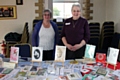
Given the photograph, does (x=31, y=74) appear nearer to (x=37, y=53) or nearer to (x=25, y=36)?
(x=37, y=53)

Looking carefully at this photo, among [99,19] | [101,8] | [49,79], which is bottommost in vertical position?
[49,79]

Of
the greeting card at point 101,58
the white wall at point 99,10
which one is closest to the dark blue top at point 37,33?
the greeting card at point 101,58

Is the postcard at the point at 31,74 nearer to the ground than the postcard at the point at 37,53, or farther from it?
nearer to the ground

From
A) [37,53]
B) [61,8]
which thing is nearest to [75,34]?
[37,53]

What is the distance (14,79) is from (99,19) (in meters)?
3.45

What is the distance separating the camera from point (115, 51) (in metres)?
1.87

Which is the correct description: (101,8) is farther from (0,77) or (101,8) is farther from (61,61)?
(0,77)

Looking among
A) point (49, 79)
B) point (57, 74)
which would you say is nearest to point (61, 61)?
point (57, 74)

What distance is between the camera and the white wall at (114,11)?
4.03 m

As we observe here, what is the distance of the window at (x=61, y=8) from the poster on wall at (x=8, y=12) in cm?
105

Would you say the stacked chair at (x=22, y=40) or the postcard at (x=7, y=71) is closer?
the postcard at (x=7, y=71)

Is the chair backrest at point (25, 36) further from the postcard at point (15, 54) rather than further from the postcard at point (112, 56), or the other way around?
the postcard at point (112, 56)

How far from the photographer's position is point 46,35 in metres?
2.57

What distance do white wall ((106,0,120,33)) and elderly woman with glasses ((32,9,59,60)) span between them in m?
2.03
